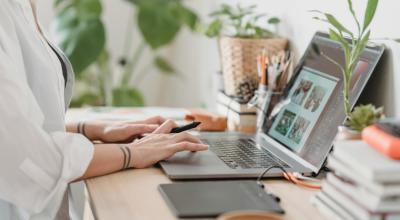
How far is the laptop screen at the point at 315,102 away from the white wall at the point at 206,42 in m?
0.06

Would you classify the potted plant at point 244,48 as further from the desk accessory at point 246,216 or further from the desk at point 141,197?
the desk accessory at point 246,216

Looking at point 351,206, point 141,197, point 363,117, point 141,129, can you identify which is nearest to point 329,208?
point 351,206

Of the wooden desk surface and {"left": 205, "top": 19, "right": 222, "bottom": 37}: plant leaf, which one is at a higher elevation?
{"left": 205, "top": 19, "right": 222, "bottom": 37}: plant leaf

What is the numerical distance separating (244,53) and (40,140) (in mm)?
815

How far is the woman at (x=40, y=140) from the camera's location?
1.21m

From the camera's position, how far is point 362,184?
98cm

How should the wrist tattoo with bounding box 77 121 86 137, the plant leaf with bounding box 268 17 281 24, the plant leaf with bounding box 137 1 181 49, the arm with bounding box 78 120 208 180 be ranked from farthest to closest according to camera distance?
the plant leaf with bounding box 137 1 181 49, the plant leaf with bounding box 268 17 281 24, the wrist tattoo with bounding box 77 121 86 137, the arm with bounding box 78 120 208 180

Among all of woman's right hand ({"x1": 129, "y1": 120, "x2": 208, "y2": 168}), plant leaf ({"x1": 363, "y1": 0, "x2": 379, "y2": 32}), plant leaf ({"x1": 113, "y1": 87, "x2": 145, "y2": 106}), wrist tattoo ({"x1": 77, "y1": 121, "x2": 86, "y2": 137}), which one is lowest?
plant leaf ({"x1": 113, "y1": 87, "x2": 145, "y2": 106})

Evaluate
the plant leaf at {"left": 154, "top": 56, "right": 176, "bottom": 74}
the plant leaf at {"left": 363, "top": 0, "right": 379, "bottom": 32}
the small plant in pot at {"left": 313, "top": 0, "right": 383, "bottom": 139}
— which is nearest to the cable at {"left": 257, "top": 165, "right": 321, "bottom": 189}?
the small plant in pot at {"left": 313, "top": 0, "right": 383, "bottom": 139}

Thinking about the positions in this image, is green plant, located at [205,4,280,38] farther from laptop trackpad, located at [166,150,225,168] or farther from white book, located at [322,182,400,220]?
white book, located at [322,182,400,220]

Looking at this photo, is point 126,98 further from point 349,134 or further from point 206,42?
point 349,134

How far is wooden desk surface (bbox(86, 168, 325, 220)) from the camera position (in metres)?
1.13

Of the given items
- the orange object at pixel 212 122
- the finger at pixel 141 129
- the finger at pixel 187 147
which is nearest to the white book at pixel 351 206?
the finger at pixel 187 147

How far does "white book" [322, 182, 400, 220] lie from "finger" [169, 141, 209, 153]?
0.39m
